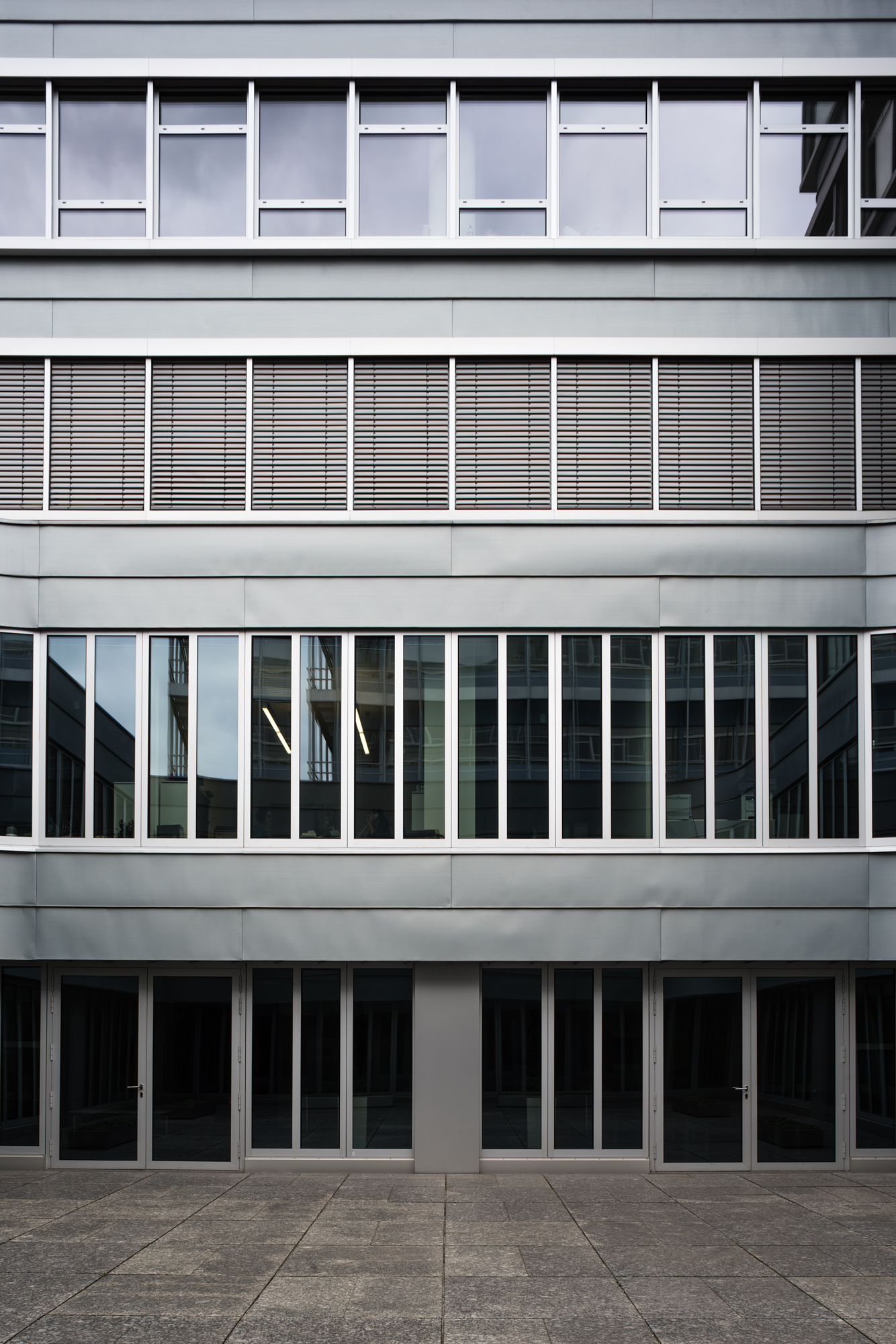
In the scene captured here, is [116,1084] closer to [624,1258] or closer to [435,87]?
[624,1258]

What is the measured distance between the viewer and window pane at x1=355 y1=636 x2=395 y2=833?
14000 mm

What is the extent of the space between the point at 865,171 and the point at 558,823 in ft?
31.2

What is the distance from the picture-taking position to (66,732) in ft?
46.3

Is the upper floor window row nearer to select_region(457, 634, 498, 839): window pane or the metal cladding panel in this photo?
the metal cladding panel

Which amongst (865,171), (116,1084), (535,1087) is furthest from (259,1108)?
(865,171)

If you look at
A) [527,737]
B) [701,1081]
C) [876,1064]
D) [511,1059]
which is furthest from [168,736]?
[876,1064]

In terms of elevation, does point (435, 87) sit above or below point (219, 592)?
above

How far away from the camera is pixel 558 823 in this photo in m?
14.0

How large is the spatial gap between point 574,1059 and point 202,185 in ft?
40.7

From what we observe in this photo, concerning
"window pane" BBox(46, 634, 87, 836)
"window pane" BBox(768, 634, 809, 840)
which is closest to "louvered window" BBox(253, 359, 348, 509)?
"window pane" BBox(46, 634, 87, 836)

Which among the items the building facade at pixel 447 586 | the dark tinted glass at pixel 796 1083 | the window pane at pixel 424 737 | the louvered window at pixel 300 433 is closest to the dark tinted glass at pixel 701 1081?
the building facade at pixel 447 586

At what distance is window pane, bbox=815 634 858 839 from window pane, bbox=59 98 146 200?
1113 centimetres

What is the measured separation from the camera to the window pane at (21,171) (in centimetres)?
1481

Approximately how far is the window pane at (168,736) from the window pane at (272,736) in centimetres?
90
